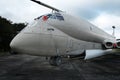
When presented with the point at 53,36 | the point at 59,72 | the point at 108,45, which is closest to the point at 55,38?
the point at 53,36

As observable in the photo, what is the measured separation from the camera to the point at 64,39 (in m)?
11.4

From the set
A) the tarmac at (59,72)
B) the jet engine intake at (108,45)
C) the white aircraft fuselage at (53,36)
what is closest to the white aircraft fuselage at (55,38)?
the white aircraft fuselage at (53,36)

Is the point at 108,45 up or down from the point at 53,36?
down

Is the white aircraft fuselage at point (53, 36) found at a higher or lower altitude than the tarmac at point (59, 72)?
higher

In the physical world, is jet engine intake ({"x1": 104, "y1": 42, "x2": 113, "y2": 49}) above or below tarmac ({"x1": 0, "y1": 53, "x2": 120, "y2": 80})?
above

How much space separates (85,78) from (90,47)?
16.3ft

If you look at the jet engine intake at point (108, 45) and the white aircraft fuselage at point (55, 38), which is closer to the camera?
the white aircraft fuselage at point (55, 38)

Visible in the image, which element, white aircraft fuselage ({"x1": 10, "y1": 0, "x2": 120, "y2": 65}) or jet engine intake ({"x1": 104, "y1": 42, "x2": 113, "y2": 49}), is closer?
white aircraft fuselage ({"x1": 10, "y1": 0, "x2": 120, "y2": 65})

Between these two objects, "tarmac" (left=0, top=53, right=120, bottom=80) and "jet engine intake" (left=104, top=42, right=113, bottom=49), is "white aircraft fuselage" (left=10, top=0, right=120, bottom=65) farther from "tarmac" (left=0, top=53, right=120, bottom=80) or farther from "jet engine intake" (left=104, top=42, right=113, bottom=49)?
"jet engine intake" (left=104, top=42, right=113, bottom=49)

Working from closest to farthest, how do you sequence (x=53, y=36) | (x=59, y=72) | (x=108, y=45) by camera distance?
(x=53, y=36) → (x=59, y=72) → (x=108, y=45)

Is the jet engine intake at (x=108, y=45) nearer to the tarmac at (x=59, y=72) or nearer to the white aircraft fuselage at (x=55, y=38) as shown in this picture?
the tarmac at (x=59, y=72)

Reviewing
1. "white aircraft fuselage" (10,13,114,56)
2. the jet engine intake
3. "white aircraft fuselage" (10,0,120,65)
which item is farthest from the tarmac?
the jet engine intake

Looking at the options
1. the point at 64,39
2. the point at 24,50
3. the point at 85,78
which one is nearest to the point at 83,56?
the point at 64,39

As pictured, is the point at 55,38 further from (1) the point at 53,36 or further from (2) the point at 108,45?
(2) the point at 108,45
